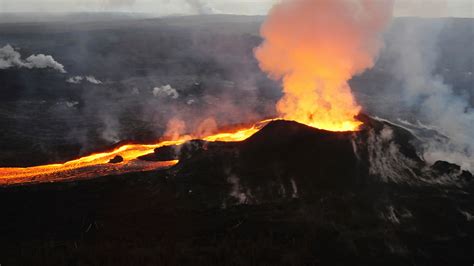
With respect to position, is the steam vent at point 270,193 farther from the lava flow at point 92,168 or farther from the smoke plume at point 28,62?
the smoke plume at point 28,62

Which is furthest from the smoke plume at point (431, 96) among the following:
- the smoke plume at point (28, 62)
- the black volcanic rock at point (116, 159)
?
the smoke plume at point (28, 62)

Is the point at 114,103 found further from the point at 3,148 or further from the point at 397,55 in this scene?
the point at 397,55

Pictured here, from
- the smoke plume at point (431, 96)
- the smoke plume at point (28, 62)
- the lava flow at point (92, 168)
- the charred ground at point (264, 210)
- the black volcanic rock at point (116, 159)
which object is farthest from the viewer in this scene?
the smoke plume at point (28, 62)

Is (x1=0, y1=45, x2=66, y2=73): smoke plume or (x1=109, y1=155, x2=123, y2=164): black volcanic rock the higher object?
(x1=0, y1=45, x2=66, y2=73): smoke plume

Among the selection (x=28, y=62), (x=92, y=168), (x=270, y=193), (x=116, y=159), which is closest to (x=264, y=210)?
(x=270, y=193)

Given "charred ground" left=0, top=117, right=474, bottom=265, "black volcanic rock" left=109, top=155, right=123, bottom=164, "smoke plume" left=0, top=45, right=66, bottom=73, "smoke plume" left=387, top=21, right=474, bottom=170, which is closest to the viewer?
"charred ground" left=0, top=117, right=474, bottom=265

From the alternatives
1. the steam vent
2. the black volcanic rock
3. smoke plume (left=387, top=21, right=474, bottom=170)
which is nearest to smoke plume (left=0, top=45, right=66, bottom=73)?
the steam vent

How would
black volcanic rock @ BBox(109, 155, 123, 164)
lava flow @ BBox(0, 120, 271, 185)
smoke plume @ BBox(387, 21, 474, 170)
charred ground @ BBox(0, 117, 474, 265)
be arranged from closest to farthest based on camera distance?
charred ground @ BBox(0, 117, 474, 265) < lava flow @ BBox(0, 120, 271, 185) < black volcanic rock @ BBox(109, 155, 123, 164) < smoke plume @ BBox(387, 21, 474, 170)

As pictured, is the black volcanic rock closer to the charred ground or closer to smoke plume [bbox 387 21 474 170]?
the charred ground

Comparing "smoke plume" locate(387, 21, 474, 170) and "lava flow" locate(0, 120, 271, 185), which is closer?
"lava flow" locate(0, 120, 271, 185)

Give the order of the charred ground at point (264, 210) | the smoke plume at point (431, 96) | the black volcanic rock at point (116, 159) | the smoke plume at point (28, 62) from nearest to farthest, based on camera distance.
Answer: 1. the charred ground at point (264, 210)
2. the black volcanic rock at point (116, 159)
3. the smoke plume at point (431, 96)
4. the smoke plume at point (28, 62)

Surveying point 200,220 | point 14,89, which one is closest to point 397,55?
point 14,89
